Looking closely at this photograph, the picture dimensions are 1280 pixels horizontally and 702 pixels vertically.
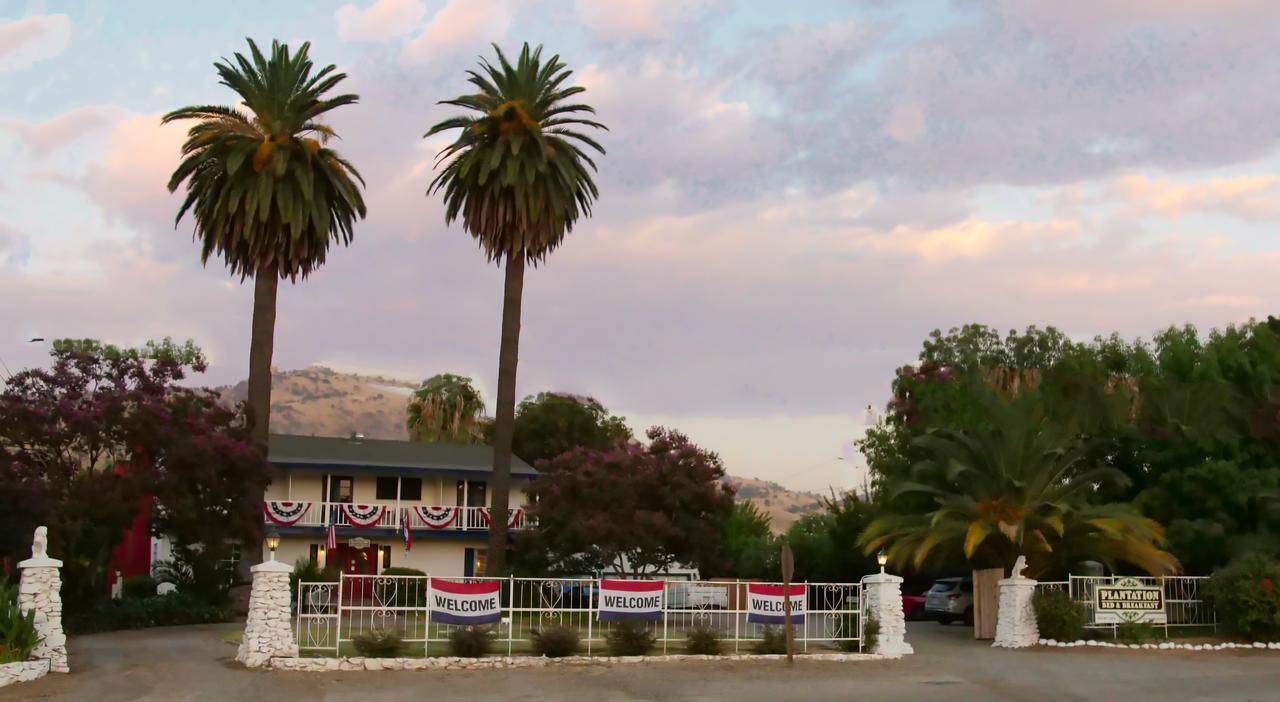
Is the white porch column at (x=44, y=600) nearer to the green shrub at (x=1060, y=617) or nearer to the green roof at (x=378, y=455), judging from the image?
the green shrub at (x=1060, y=617)

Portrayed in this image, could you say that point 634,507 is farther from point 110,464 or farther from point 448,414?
point 448,414

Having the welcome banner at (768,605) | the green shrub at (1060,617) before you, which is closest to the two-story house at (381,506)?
the welcome banner at (768,605)

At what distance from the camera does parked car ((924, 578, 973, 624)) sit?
1409 inches

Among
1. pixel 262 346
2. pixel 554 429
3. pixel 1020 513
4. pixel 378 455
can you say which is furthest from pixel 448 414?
pixel 1020 513

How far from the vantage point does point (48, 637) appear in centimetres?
2078

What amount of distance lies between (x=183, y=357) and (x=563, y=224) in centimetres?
4667

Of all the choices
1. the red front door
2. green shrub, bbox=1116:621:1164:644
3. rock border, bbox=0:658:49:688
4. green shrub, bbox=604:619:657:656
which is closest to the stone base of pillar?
rock border, bbox=0:658:49:688

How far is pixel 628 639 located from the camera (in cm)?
2350

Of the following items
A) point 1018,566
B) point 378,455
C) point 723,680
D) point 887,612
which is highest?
point 378,455

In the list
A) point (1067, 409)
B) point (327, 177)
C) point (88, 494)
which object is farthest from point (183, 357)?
point (1067, 409)

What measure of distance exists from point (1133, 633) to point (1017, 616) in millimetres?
2572

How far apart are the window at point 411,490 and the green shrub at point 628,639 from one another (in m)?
25.7

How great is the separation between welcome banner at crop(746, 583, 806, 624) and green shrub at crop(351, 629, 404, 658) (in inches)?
276

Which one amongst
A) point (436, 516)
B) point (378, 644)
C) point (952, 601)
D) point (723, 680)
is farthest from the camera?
point (436, 516)
